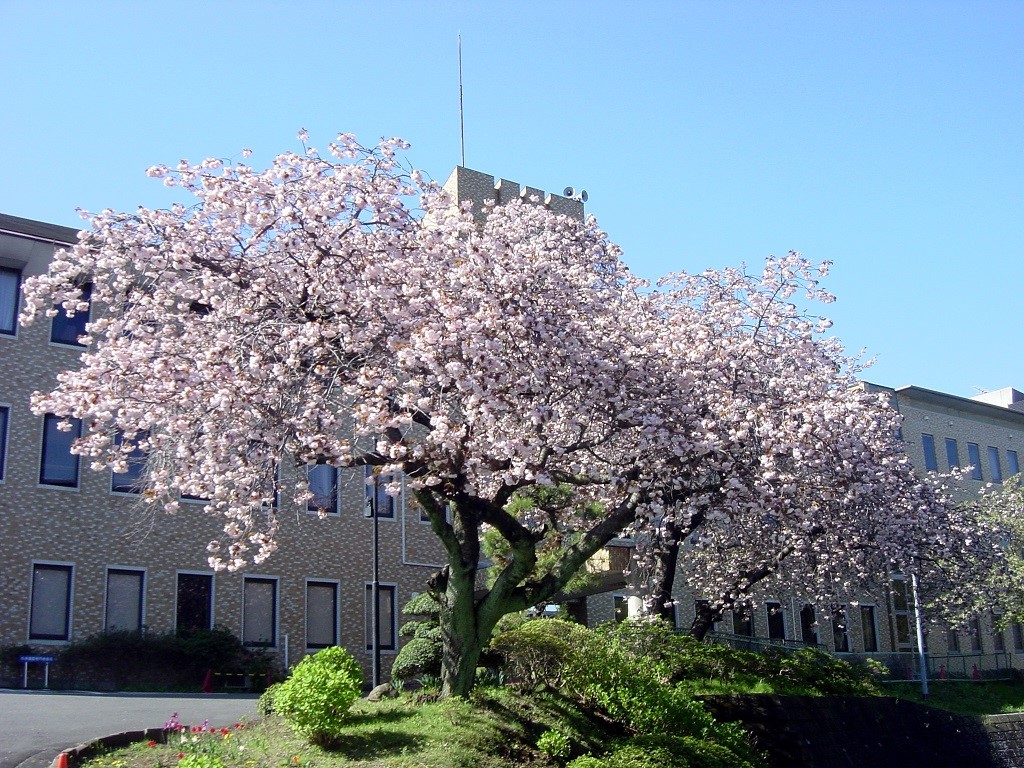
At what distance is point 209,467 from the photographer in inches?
498

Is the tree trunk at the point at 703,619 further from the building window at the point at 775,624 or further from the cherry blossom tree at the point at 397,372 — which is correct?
the building window at the point at 775,624

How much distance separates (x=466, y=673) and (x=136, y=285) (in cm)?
664

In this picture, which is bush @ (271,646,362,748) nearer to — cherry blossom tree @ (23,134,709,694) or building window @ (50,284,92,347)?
cherry blossom tree @ (23,134,709,694)

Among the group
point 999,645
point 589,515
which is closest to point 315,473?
point 589,515

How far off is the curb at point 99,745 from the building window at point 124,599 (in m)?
13.6

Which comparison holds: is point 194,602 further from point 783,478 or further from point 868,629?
point 868,629

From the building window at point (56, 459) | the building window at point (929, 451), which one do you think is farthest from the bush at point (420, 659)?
the building window at point (929, 451)

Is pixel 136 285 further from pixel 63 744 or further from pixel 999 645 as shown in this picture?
pixel 999 645

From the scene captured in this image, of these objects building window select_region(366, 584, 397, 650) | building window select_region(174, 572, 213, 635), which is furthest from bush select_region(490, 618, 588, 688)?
building window select_region(366, 584, 397, 650)

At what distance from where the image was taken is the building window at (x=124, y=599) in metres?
25.7

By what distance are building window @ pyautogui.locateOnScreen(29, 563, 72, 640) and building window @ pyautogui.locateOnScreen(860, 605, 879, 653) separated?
94.1ft

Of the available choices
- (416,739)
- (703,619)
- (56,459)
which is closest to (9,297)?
(56,459)

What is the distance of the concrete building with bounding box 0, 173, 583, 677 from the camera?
24.6 metres

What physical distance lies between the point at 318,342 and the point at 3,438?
15145 millimetres
